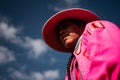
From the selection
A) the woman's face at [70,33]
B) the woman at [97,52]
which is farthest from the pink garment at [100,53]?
the woman's face at [70,33]

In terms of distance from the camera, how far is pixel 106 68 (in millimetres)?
1774

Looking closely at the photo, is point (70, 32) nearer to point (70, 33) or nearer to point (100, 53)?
point (70, 33)

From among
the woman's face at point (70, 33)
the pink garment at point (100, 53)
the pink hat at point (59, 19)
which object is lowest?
the pink garment at point (100, 53)

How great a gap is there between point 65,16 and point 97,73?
6.05ft

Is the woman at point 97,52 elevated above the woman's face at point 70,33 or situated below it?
below

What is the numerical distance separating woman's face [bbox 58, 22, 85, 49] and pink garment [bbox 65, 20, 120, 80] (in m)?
0.85

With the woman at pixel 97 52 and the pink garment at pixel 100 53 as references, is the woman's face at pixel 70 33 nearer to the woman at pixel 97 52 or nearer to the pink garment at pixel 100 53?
the woman at pixel 97 52

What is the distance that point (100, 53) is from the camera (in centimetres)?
190

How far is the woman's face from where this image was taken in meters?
3.21

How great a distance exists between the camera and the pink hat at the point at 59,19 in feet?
11.5

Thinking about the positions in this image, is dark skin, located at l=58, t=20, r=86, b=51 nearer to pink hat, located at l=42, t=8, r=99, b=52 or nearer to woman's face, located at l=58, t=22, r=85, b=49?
woman's face, located at l=58, t=22, r=85, b=49

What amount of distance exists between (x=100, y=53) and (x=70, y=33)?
1436mm

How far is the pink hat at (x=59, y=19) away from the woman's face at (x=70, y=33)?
135mm

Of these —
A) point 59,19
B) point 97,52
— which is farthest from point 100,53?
point 59,19
